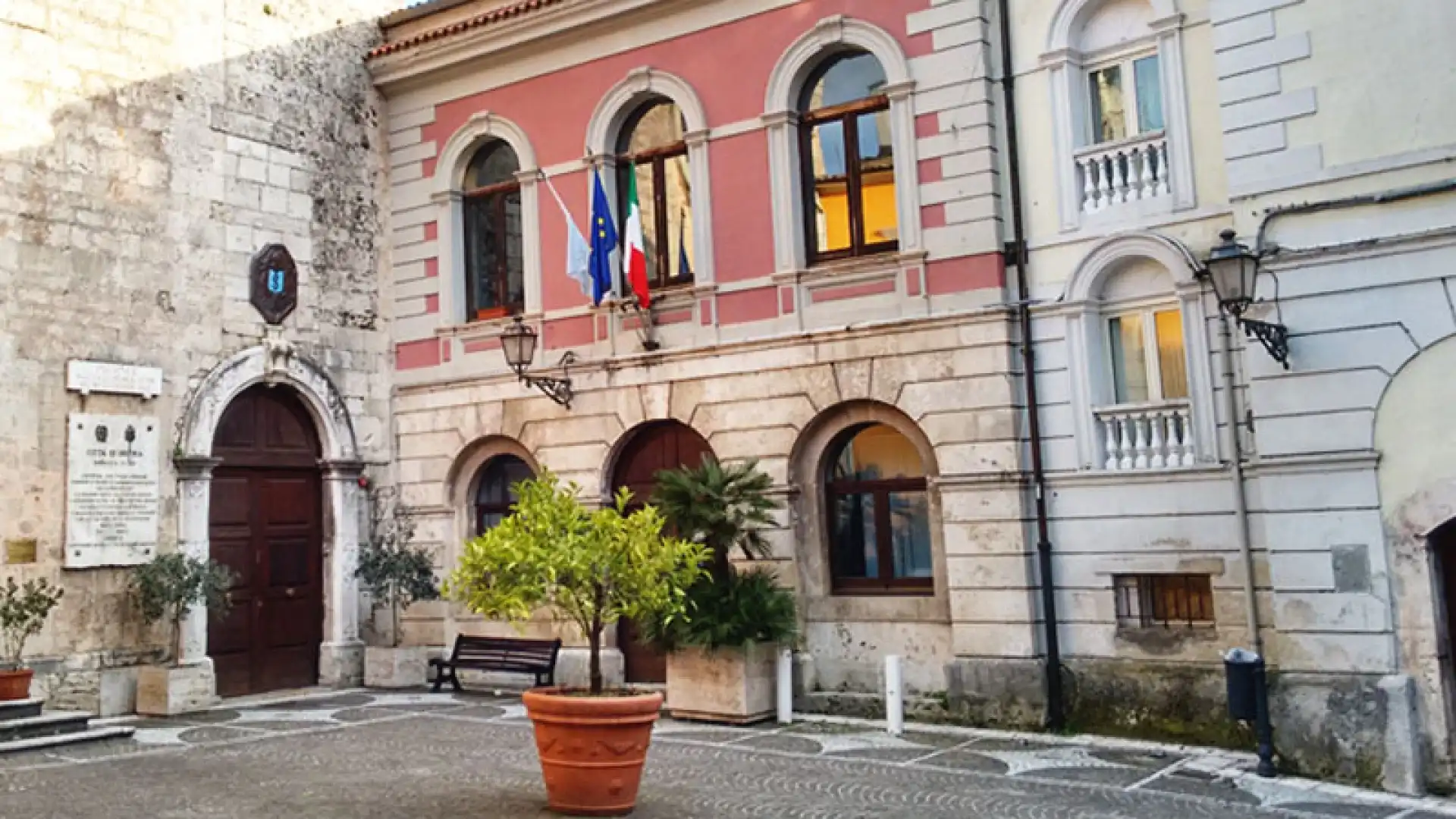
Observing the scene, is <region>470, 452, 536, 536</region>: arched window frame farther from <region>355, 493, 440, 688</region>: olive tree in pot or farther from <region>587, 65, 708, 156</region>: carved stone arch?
<region>587, 65, 708, 156</region>: carved stone arch

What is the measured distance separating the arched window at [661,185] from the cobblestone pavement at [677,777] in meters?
4.95

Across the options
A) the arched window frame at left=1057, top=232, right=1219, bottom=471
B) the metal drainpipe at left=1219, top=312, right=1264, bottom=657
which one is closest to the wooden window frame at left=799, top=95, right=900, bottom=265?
the arched window frame at left=1057, top=232, right=1219, bottom=471

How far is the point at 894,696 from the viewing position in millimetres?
11297

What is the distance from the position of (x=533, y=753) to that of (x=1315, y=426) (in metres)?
6.47

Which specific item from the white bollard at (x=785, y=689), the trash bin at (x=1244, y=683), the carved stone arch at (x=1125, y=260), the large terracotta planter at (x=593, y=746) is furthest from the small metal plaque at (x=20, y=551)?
the trash bin at (x=1244, y=683)

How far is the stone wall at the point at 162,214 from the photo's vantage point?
40.3 feet

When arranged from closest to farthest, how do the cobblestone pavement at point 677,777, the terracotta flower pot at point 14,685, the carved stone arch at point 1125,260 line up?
1. the cobblestone pavement at point 677,777
2. the carved stone arch at point 1125,260
3. the terracotta flower pot at point 14,685

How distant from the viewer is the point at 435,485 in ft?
50.1

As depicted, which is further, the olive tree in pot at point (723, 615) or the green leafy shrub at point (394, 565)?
the green leafy shrub at point (394, 565)

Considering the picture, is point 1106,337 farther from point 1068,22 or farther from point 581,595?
point 581,595

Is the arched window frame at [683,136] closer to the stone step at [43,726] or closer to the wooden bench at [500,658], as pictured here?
the wooden bench at [500,658]

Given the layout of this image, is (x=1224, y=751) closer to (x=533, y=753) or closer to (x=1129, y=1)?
(x=533, y=753)

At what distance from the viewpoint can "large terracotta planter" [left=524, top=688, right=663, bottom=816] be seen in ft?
25.8

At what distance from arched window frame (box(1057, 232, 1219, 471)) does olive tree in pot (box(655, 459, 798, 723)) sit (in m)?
2.94
